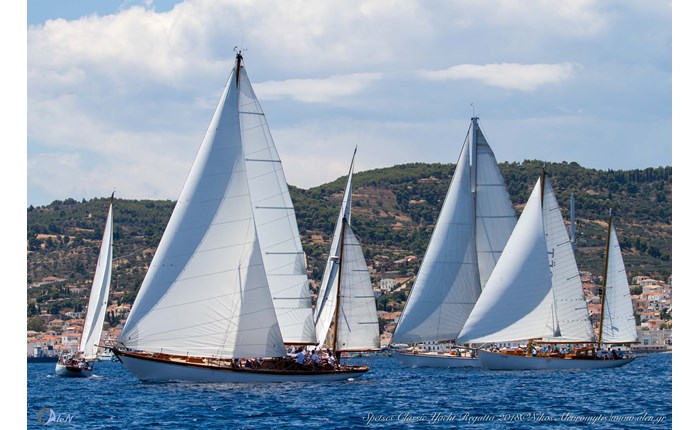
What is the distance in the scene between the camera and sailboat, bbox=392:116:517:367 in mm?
55906

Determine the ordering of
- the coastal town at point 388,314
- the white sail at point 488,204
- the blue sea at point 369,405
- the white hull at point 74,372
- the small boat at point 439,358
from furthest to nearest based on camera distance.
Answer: the coastal town at point 388,314
the white hull at point 74,372
the small boat at point 439,358
the white sail at point 488,204
the blue sea at point 369,405

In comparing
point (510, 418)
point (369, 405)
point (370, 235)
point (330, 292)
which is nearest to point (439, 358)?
point (330, 292)

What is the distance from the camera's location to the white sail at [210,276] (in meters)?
39.1

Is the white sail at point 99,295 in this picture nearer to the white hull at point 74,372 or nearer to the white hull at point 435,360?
the white hull at point 74,372

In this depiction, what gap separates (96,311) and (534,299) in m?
24.8

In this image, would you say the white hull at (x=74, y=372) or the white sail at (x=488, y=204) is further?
the white hull at (x=74, y=372)

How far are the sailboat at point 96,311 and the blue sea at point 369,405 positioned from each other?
1264 centimetres

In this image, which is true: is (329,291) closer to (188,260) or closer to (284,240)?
(284,240)

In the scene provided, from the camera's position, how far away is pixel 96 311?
6059cm

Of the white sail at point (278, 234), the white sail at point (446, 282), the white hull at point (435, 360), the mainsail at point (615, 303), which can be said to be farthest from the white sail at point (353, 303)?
the mainsail at point (615, 303)

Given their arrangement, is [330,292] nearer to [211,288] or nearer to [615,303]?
[211,288]

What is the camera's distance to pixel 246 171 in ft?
135

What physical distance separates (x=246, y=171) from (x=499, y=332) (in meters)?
16.1
